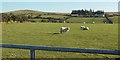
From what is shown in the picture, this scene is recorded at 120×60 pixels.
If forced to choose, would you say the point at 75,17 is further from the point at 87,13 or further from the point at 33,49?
the point at 33,49

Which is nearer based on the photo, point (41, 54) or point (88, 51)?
point (88, 51)

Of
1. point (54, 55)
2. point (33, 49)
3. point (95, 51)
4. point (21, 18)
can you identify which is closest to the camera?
point (95, 51)

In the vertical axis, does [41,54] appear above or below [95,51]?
below

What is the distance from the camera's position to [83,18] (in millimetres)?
95562

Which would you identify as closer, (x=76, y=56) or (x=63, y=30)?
(x=76, y=56)

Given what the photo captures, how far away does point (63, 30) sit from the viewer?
30609mm

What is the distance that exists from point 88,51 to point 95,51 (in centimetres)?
11

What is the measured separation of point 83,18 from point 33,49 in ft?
299

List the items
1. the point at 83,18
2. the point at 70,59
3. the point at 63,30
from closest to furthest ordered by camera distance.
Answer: the point at 70,59, the point at 63,30, the point at 83,18

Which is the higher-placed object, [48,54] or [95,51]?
[95,51]

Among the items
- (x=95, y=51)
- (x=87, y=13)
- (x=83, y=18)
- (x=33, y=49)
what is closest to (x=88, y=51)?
(x=95, y=51)

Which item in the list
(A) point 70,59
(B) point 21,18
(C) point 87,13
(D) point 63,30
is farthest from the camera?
(C) point 87,13

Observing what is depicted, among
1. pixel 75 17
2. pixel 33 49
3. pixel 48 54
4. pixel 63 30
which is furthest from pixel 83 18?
pixel 33 49

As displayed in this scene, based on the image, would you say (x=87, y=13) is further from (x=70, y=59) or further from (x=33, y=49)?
(x=33, y=49)
